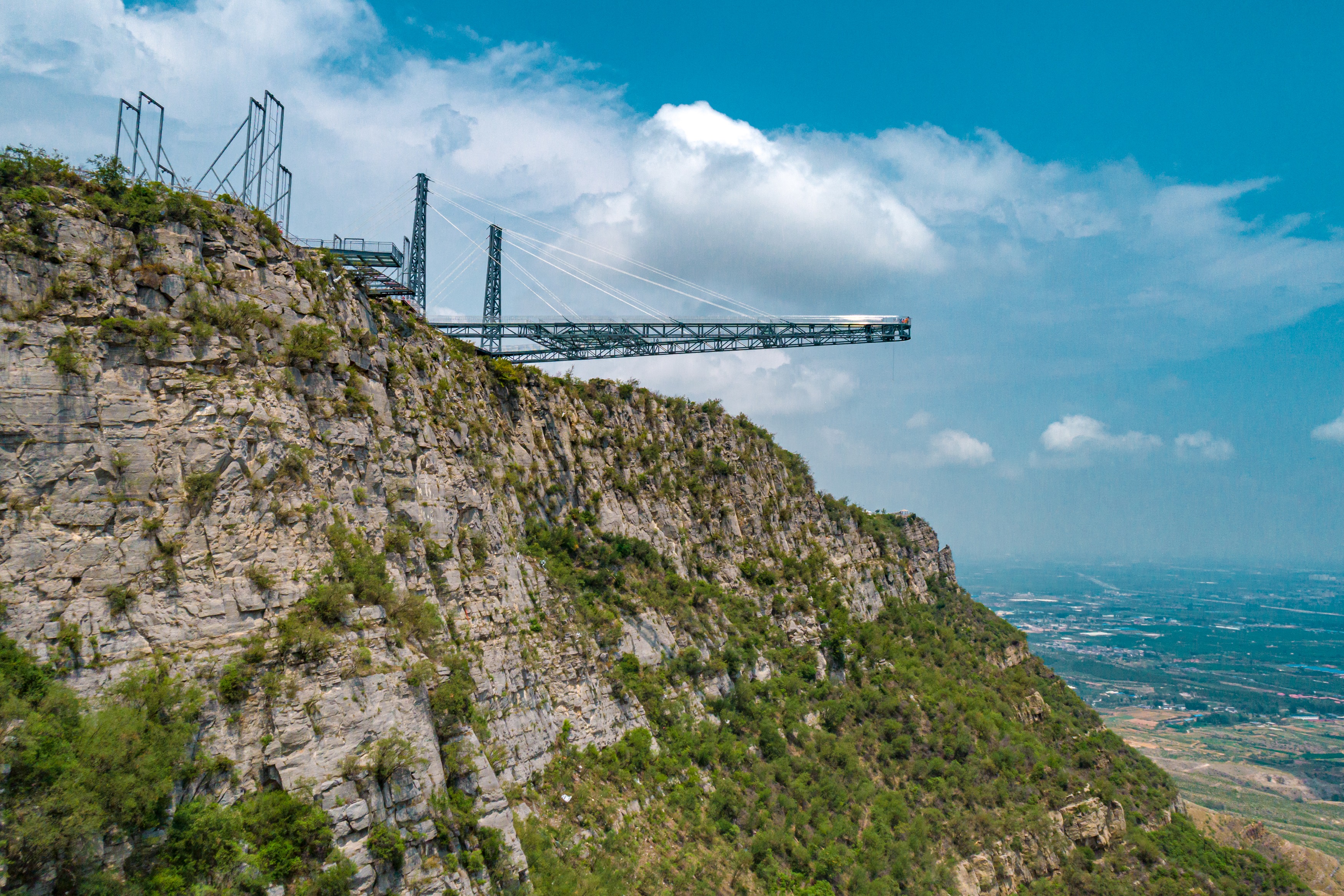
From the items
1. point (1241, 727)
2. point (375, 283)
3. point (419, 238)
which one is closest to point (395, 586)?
point (375, 283)

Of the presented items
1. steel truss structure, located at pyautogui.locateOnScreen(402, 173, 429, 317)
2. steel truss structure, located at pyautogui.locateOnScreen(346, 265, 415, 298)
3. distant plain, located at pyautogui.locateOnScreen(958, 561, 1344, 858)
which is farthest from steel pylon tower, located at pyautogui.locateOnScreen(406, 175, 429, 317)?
distant plain, located at pyautogui.locateOnScreen(958, 561, 1344, 858)

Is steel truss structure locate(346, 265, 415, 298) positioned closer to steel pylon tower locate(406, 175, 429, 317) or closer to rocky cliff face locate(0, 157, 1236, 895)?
rocky cliff face locate(0, 157, 1236, 895)

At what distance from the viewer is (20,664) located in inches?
540

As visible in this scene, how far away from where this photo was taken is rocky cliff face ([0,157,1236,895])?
51.5 ft

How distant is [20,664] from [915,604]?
60926 millimetres

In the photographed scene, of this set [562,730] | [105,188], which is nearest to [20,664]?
[105,188]

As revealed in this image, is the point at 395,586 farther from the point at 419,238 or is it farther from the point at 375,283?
the point at 419,238

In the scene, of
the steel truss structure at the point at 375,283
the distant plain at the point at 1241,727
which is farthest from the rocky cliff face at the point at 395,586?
the distant plain at the point at 1241,727

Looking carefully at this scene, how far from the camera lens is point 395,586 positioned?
68.0ft

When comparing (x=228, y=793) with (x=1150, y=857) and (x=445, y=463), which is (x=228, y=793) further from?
(x=1150, y=857)

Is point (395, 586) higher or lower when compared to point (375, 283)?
lower

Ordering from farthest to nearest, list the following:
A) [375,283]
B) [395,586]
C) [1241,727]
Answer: [1241,727]
[375,283]
[395,586]

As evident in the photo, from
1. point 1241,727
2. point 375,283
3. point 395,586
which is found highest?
point 375,283

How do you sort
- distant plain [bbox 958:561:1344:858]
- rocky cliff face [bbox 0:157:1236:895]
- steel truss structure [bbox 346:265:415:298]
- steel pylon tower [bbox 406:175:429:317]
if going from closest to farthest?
rocky cliff face [bbox 0:157:1236:895] < steel truss structure [bbox 346:265:415:298] < steel pylon tower [bbox 406:175:429:317] < distant plain [bbox 958:561:1344:858]
